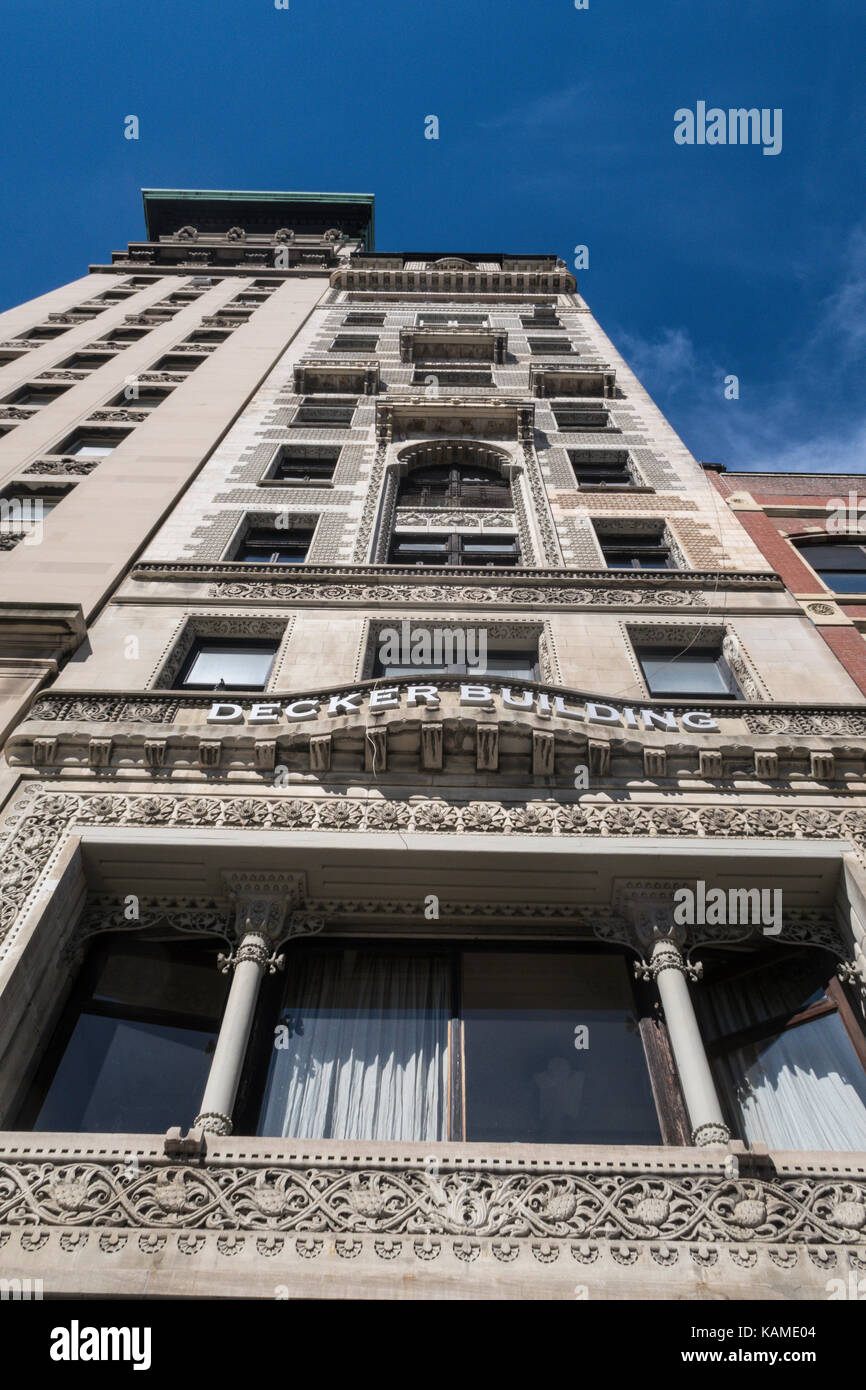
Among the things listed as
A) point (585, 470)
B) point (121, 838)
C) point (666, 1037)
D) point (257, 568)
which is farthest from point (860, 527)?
point (121, 838)

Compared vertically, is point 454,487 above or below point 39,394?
below

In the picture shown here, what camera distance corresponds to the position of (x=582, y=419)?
95.9ft

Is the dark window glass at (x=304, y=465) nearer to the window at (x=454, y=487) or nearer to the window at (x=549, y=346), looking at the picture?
the window at (x=454, y=487)

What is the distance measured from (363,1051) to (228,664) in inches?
333

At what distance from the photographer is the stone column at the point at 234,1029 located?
980cm

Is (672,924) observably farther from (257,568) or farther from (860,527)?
(860,527)

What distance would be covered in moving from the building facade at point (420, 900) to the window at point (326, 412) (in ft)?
16.4

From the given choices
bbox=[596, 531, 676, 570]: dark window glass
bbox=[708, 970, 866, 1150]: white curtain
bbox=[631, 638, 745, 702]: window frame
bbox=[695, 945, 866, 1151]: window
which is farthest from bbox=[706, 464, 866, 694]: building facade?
bbox=[708, 970, 866, 1150]: white curtain

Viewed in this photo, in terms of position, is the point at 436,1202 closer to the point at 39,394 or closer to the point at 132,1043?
the point at 132,1043

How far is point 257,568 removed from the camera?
1958 cm

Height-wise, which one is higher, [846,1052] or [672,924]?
[672,924]

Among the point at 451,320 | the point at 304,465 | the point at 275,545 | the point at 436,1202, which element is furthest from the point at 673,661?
the point at 451,320

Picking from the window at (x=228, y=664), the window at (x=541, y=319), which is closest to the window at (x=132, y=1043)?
the window at (x=228, y=664)
